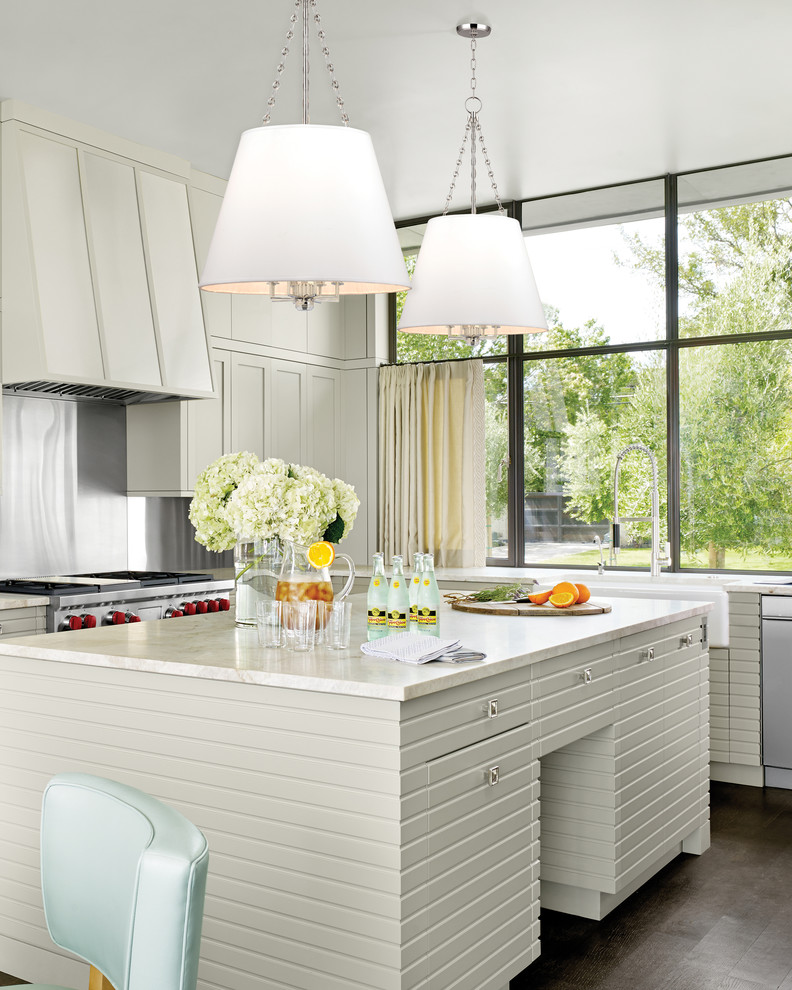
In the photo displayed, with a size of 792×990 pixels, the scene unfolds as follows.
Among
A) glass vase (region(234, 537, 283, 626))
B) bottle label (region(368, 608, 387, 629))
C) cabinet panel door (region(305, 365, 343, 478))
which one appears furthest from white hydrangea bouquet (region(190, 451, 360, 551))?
cabinet panel door (region(305, 365, 343, 478))

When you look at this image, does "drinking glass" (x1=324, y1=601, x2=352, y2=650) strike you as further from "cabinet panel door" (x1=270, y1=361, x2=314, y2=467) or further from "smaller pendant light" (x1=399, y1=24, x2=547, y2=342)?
"cabinet panel door" (x1=270, y1=361, x2=314, y2=467)

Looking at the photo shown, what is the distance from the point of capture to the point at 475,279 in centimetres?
298

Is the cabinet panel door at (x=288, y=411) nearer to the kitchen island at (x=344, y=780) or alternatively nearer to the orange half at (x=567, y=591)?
the orange half at (x=567, y=591)

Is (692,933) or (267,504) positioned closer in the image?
(267,504)

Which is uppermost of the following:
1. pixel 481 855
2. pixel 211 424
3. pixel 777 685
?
pixel 211 424

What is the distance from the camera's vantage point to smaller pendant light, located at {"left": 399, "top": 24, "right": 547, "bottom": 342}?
2982 mm

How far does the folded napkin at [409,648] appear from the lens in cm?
221

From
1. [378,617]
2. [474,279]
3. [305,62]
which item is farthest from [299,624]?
[305,62]

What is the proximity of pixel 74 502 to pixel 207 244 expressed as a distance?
149cm

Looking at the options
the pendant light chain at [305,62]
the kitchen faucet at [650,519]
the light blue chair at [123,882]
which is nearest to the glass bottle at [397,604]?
the pendant light chain at [305,62]

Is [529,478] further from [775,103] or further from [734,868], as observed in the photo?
[734,868]

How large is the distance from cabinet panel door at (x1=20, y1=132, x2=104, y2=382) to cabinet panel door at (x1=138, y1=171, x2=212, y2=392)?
409 millimetres

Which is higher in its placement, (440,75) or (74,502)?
(440,75)

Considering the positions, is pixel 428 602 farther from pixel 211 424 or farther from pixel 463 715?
pixel 211 424
